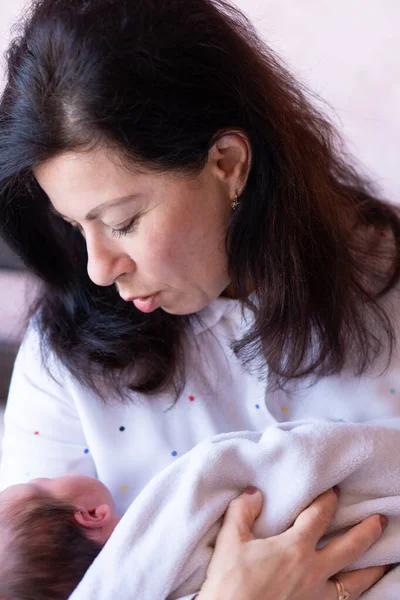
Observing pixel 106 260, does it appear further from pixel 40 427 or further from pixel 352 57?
pixel 352 57

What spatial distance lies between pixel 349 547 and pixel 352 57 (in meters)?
1.27

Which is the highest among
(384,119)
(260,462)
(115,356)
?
(384,119)

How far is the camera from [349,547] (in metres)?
1.06

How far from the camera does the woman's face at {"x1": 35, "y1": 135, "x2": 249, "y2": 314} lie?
98cm

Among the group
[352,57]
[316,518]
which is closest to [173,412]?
[316,518]

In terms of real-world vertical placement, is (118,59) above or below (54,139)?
above

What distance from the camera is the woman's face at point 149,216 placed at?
0.98 metres

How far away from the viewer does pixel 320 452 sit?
108cm

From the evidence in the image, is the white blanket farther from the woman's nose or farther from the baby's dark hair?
the woman's nose

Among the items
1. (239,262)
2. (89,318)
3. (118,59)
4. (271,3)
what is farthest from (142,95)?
(271,3)

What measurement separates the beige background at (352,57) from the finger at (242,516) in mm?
1002

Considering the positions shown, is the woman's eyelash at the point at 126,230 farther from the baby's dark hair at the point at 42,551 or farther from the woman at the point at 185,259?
the baby's dark hair at the point at 42,551

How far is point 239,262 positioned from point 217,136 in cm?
21

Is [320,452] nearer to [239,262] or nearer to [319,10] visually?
[239,262]
